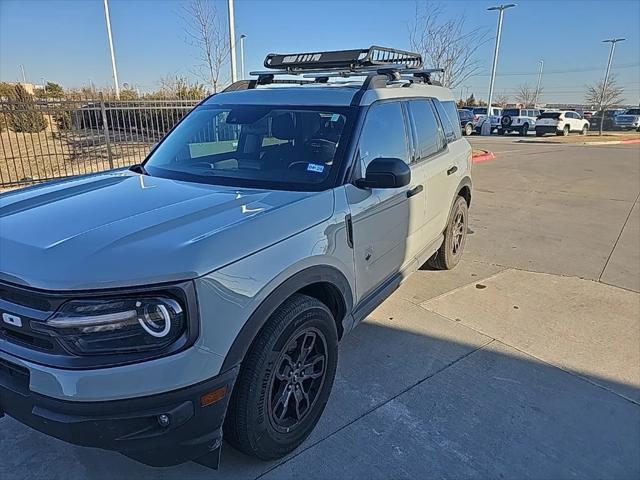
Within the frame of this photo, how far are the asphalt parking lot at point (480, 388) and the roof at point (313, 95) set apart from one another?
1833 millimetres

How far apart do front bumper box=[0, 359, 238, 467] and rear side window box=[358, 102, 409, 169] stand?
173 centimetres

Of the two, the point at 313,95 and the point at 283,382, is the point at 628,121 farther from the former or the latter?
the point at 283,382

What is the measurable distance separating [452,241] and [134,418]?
4.02m

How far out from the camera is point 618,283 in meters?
4.89

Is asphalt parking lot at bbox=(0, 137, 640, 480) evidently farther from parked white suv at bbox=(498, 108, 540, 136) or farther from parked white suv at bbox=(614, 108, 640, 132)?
parked white suv at bbox=(614, 108, 640, 132)

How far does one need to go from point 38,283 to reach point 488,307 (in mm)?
3690

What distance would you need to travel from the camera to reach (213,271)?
181cm

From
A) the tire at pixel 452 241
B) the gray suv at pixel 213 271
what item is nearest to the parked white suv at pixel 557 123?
the tire at pixel 452 241

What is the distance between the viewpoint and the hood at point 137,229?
1728mm

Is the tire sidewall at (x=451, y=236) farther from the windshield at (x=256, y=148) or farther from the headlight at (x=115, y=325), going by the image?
the headlight at (x=115, y=325)

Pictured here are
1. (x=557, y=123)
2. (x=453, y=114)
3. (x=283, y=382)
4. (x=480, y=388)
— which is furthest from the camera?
(x=557, y=123)

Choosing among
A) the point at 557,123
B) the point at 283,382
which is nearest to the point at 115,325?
the point at 283,382

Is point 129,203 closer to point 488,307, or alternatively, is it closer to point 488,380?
point 488,380

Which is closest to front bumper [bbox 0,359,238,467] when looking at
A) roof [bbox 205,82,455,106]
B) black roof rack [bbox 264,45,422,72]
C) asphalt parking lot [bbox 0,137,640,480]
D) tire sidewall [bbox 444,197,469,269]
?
asphalt parking lot [bbox 0,137,640,480]
